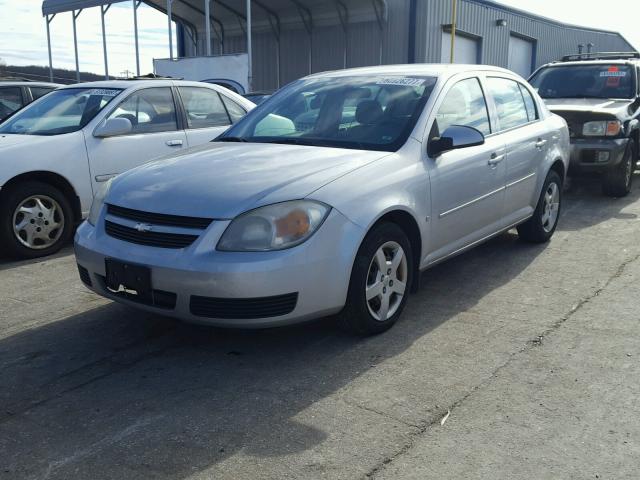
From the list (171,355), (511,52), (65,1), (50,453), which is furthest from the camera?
(511,52)

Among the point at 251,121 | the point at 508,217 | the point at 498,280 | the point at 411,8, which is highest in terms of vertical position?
the point at 411,8

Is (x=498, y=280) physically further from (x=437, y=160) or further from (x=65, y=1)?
(x=65, y=1)

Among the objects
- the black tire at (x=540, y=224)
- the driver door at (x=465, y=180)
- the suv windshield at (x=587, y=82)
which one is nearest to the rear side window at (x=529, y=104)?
the black tire at (x=540, y=224)

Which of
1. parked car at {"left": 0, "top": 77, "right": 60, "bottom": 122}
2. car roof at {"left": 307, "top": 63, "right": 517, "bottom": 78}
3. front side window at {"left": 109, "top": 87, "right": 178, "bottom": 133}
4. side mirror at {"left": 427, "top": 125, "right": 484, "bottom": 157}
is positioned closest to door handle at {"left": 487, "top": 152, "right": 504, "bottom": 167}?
side mirror at {"left": 427, "top": 125, "right": 484, "bottom": 157}

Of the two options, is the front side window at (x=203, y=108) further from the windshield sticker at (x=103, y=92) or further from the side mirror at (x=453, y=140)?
the side mirror at (x=453, y=140)

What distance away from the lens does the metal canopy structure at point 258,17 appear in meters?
20.7

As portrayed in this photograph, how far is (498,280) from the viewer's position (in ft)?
16.7

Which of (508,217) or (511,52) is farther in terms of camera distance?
(511,52)

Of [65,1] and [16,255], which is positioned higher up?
[65,1]

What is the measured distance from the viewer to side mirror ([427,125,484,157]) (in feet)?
13.8

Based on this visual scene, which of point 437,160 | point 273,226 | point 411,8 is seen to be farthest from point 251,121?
point 411,8

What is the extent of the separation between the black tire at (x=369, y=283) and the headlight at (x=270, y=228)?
40 centimetres

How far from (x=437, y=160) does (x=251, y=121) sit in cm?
151

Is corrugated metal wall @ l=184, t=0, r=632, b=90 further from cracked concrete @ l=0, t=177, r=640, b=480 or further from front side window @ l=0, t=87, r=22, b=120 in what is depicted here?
cracked concrete @ l=0, t=177, r=640, b=480
